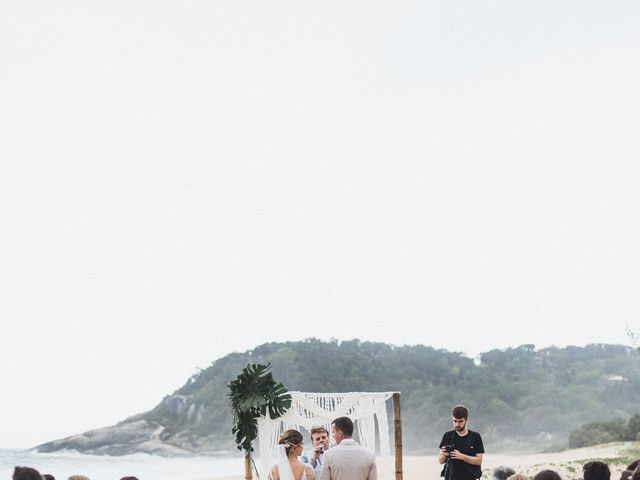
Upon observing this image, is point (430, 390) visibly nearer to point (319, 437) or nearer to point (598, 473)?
point (319, 437)

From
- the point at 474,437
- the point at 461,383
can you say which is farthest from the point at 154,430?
the point at 474,437

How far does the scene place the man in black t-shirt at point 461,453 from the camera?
678 centimetres

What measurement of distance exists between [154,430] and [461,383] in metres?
17.5

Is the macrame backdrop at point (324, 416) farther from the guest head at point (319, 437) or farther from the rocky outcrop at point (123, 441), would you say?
the rocky outcrop at point (123, 441)

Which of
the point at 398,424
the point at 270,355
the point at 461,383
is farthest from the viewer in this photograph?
the point at 270,355

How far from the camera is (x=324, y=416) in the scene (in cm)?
986

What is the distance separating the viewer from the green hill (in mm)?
40344

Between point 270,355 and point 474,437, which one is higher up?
point 270,355

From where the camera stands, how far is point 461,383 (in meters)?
43.8

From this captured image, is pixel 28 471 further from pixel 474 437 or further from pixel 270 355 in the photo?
pixel 270 355

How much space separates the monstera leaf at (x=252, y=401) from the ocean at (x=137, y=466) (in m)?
29.4

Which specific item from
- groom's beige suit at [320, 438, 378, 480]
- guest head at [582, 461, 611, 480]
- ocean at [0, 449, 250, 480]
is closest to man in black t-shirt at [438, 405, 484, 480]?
groom's beige suit at [320, 438, 378, 480]

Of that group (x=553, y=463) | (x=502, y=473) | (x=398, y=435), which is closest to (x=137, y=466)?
(x=553, y=463)

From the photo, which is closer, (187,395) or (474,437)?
(474,437)
